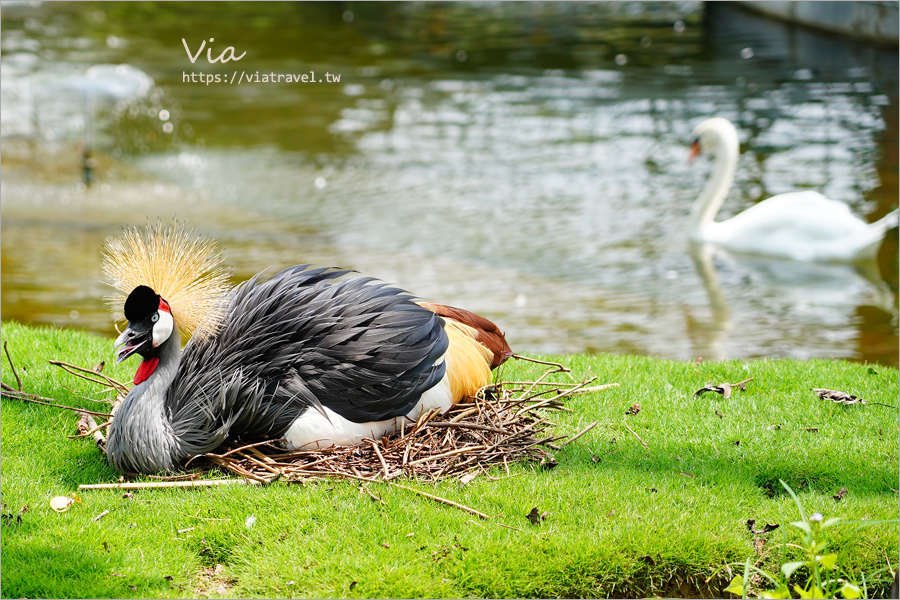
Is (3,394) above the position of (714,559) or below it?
above

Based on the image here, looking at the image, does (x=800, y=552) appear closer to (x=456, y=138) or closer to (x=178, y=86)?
(x=456, y=138)

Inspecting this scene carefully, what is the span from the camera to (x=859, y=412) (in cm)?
536

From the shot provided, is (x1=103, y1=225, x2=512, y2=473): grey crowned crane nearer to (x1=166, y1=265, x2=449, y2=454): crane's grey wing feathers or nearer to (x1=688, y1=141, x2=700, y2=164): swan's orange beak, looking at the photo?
(x1=166, y1=265, x2=449, y2=454): crane's grey wing feathers

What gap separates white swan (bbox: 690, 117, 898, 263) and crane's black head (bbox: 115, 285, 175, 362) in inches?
308

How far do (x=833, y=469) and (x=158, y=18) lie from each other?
21845 millimetres

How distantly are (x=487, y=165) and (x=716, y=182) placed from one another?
4.03 m

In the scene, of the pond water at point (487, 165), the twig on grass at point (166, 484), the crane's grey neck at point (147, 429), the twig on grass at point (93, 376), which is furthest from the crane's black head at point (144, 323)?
the pond water at point (487, 165)

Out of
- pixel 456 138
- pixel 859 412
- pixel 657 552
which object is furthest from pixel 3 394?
pixel 456 138

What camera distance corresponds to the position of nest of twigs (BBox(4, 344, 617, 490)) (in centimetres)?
441

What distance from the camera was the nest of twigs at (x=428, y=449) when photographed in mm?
4414

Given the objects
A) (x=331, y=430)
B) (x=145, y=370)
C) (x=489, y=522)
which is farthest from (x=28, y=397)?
(x=489, y=522)

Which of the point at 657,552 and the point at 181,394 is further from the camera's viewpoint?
the point at 181,394

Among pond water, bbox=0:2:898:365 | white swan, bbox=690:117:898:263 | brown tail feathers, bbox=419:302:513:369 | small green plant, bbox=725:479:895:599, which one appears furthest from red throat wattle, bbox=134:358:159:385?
white swan, bbox=690:117:898:263

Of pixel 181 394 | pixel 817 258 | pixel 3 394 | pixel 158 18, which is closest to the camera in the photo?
A: pixel 181 394
